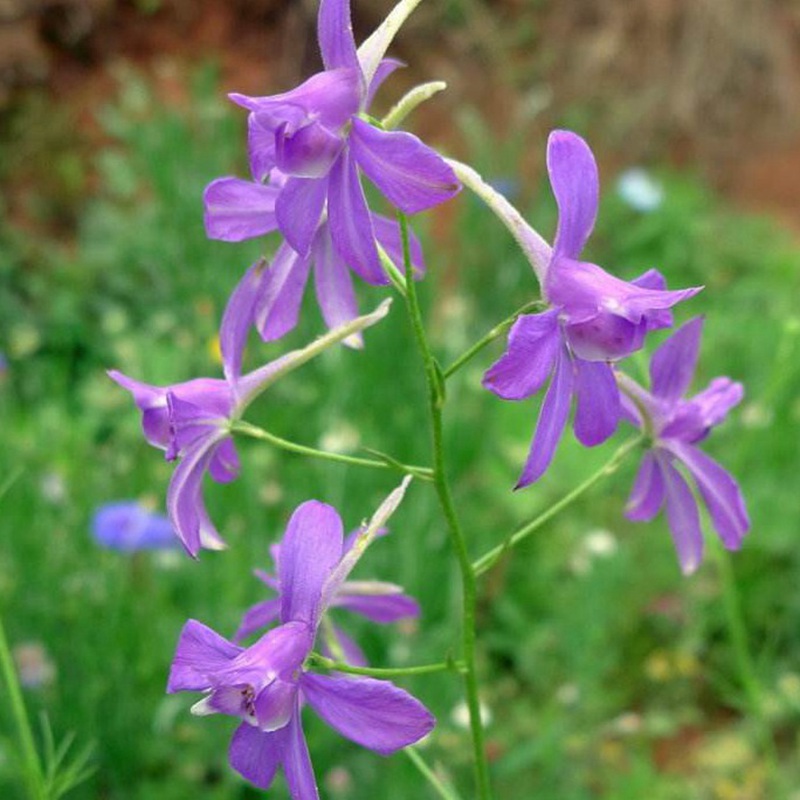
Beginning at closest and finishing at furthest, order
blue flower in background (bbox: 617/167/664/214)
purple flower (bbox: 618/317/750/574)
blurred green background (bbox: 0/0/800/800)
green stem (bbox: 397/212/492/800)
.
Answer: green stem (bbox: 397/212/492/800) → purple flower (bbox: 618/317/750/574) → blurred green background (bbox: 0/0/800/800) → blue flower in background (bbox: 617/167/664/214)

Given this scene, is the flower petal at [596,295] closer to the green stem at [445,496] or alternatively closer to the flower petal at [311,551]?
the green stem at [445,496]

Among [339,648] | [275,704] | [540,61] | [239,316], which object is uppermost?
[239,316]

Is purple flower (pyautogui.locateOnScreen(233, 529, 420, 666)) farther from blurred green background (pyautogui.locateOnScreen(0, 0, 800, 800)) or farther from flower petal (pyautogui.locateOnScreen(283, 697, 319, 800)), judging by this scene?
blurred green background (pyautogui.locateOnScreen(0, 0, 800, 800))

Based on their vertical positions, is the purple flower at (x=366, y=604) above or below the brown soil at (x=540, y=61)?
above

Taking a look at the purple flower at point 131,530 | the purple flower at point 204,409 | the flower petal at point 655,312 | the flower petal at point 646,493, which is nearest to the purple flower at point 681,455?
the flower petal at point 646,493

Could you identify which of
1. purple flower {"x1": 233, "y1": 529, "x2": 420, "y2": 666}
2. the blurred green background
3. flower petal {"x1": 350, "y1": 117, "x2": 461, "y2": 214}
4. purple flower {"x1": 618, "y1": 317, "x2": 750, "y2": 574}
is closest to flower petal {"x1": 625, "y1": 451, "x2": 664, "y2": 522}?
purple flower {"x1": 618, "y1": 317, "x2": 750, "y2": 574}

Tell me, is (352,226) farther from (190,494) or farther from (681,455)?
(681,455)

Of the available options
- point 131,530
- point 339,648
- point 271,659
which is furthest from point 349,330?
point 131,530
